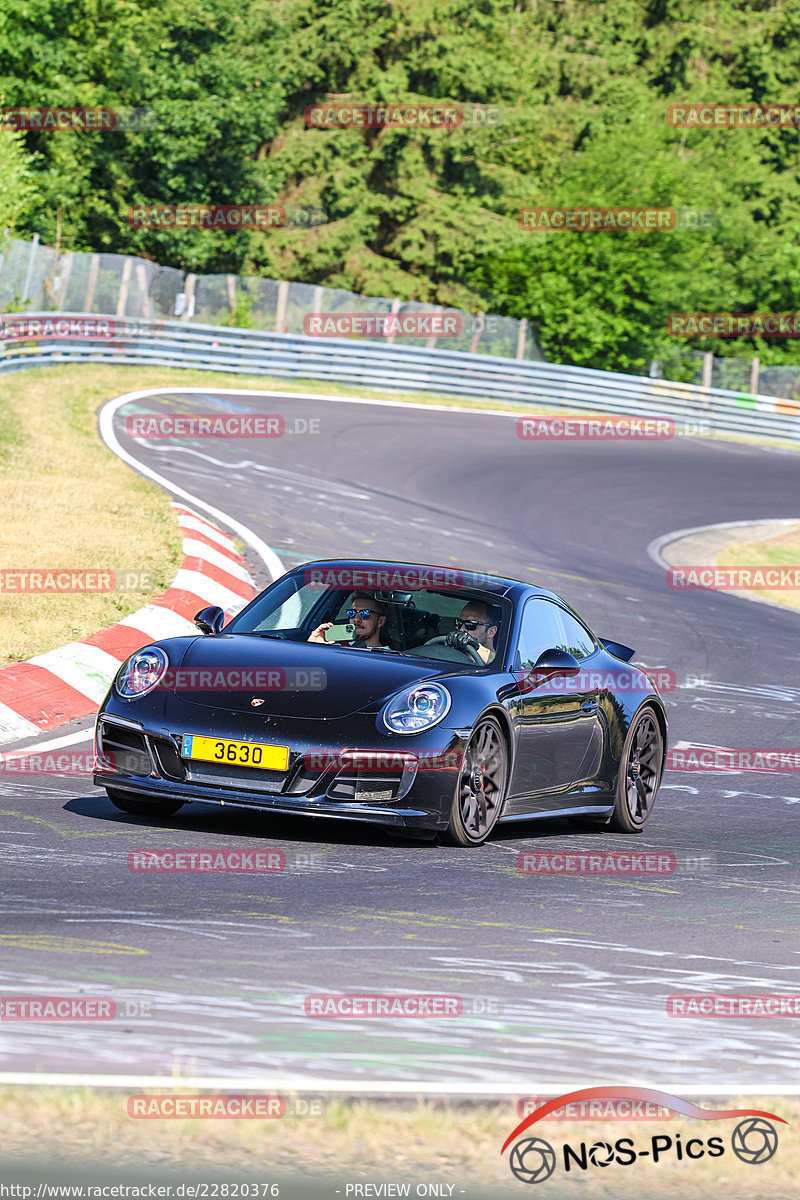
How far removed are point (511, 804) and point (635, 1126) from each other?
449 centimetres

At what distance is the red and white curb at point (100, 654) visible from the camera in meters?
10.6

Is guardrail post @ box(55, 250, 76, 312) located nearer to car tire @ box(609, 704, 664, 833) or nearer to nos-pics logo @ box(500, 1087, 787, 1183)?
car tire @ box(609, 704, 664, 833)

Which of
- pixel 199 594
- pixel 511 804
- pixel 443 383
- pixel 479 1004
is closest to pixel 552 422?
pixel 443 383

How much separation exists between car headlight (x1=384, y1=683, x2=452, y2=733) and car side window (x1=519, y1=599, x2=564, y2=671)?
0.92 meters

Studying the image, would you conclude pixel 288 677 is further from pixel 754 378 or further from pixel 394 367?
pixel 754 378

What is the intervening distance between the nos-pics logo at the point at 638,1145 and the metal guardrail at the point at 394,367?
1092 inches

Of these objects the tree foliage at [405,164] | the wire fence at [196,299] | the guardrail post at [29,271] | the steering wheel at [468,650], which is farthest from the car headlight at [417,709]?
the tree foliage at [405,164]

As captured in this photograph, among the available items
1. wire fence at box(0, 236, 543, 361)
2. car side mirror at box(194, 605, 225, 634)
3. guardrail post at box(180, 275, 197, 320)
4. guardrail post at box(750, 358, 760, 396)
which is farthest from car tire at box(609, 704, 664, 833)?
guardrail post at box(750, 358, 760, 396)

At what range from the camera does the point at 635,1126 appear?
4.32 meters

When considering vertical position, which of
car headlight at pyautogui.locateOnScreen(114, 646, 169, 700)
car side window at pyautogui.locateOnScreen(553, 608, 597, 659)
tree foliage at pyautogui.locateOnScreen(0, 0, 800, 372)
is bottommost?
car headlight at pyautogui.locateOnScreen(114, 646, 169, 700)

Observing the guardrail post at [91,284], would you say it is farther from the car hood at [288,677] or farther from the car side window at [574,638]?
the car hood at [288,677]

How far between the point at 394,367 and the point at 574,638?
30.7m

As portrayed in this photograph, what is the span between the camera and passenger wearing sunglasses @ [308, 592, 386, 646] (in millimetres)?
9102

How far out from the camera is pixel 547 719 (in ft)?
29.8
